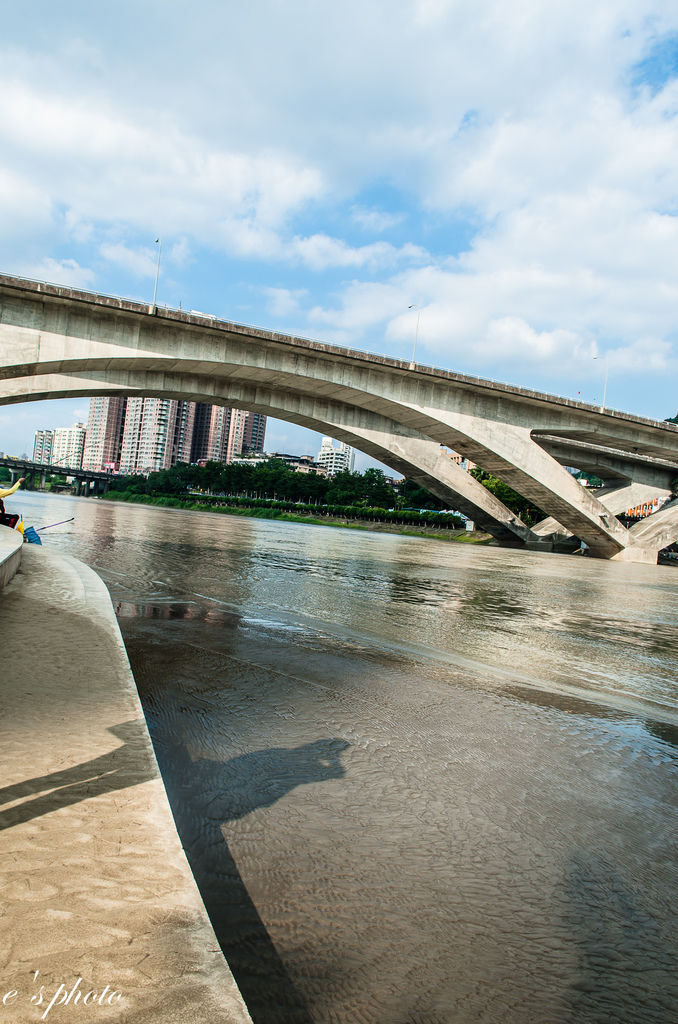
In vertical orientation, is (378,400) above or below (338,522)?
above

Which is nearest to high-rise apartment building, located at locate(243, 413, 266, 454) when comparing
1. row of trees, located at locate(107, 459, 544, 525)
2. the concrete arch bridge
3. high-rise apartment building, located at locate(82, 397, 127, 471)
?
high-rise apartment building, located at locate(82, 397, 127, 471)

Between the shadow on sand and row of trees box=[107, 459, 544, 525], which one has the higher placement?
row of trees box=[107, 459, 544, 525]

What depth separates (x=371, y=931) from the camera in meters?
1.73

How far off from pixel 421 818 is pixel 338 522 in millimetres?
61021

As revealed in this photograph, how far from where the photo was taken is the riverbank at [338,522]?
4844 cm

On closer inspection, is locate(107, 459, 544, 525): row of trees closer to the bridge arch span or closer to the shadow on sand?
the bridge arch span

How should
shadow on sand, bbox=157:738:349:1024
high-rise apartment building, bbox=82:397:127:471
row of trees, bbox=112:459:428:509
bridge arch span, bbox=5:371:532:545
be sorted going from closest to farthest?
shadow on sand, bbox=157:738:349:1024
bridge arch span, bbox=5:371:532:545
row of trees, bbox=112:459:428:509
high-rise apartment building, bbox=82:397:127:471

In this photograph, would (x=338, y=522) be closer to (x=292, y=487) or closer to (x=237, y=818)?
(x=292, y=487)

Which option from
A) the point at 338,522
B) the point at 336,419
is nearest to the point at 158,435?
the point at 338,522

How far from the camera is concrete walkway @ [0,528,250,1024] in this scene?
1227mm

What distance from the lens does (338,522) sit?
63.5m

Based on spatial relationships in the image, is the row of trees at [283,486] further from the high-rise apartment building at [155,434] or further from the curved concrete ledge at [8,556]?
the curved concrete ledge at [8,556]

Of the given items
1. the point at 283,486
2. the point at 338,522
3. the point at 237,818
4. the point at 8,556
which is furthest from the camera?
the point at 283,486

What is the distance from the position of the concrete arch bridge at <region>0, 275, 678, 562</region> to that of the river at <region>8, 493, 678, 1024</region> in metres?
21.1
